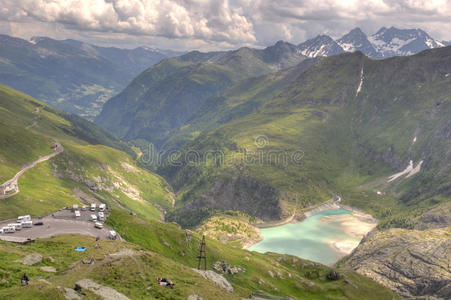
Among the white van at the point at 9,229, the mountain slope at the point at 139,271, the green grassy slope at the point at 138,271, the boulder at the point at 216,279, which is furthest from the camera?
the white van at the point at 9,229

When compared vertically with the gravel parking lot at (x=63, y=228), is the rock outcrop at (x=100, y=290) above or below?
above

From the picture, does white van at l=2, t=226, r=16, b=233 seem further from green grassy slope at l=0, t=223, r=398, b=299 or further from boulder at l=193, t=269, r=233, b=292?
boulder at l=193, t=269, r=233, b=292

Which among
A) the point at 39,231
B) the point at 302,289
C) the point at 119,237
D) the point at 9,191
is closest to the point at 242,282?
the point at 302,289

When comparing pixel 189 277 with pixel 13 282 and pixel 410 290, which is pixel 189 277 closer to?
pixel 13 282

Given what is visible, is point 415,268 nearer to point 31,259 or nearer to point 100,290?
point 100,290

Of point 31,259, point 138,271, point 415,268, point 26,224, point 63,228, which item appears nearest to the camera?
point 31,259

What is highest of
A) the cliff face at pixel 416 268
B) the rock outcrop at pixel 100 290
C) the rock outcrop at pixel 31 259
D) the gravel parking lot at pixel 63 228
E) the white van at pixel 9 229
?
the rock outcrop at pixel 100 290

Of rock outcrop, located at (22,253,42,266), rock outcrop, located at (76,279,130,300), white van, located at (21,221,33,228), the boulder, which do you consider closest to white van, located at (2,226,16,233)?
white van, located at (21,221,33,228)

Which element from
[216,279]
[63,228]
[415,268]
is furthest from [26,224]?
[415,268]

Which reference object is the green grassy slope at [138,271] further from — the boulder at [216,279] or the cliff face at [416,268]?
the cliff face at [416,268]

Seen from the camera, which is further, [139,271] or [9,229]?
[9,229]

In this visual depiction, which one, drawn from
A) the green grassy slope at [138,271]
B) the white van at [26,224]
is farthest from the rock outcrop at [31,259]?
the white van at [26,224]
